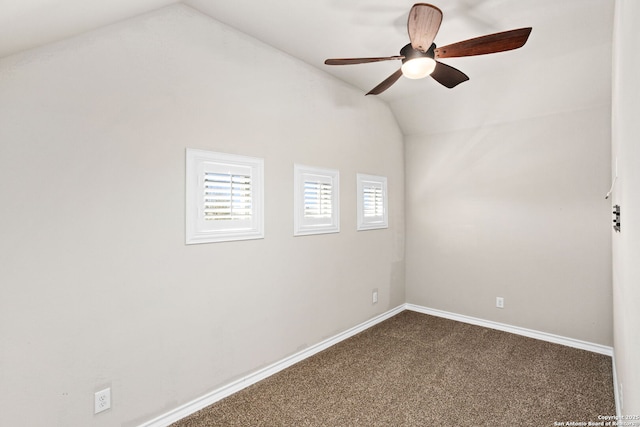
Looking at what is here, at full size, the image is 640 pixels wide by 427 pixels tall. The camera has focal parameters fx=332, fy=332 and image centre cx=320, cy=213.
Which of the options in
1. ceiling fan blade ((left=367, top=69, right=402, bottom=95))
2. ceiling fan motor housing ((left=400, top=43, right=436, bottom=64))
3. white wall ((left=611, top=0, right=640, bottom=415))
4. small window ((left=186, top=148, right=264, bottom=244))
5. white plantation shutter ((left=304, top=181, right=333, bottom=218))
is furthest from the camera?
white plantation shutter ((left=304, top=181, right=333, bottom=218))

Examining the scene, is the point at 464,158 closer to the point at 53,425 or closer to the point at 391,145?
the point at 391,145

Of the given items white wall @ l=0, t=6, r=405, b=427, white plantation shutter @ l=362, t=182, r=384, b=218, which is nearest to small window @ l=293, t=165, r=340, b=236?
white wall @ l=0, t=6, r=405, b=427

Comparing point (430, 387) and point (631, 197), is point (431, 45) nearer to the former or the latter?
point (631, 197)

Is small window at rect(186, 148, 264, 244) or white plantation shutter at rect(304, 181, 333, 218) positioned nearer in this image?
small window at rect(186, 148, 264, 244)

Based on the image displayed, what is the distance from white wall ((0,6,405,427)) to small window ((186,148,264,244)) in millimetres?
75

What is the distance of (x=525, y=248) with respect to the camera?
3.70 metres

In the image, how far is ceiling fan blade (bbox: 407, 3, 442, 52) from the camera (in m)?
1.78

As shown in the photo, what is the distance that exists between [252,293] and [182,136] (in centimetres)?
133

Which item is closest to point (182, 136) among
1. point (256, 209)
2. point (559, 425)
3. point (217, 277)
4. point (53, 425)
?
point (256, 209)

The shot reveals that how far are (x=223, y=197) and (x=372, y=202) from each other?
2096 mm

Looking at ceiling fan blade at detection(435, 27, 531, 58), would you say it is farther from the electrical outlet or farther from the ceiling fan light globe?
the electrical outlet

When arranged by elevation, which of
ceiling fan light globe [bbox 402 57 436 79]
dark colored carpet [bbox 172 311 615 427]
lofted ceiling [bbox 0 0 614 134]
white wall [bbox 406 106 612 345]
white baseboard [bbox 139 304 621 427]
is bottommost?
dark colored carpet [bbox 172 311 615 427]

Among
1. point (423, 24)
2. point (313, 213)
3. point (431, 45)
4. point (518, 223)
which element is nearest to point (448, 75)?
point (431, 45)

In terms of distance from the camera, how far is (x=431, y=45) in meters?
2.12
